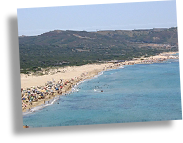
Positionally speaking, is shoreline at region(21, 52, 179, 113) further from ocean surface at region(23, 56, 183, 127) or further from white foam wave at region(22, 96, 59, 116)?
ocean surface at region(23, 56, 183, 127)

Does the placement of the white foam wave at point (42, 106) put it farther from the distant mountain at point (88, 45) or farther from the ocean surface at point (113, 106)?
the distant mountain at point (88, 45)

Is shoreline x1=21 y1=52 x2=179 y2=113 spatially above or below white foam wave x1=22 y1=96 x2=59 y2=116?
above

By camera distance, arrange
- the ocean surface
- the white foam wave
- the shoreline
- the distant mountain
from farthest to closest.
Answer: the distant mountain
the shoreline
the white foam wave
the ocean surface

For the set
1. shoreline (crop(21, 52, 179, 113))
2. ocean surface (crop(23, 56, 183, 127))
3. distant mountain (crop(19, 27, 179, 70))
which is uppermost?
distant mountain (crop(19, 27, 179, 70))

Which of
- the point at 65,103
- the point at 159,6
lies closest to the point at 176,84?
the point at 65,103

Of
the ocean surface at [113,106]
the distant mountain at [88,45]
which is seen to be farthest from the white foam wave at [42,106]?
the distant mountain at [88,45]

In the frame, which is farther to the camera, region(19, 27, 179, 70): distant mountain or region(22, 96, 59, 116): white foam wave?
region(19, 27, 179, 70): distant mountain

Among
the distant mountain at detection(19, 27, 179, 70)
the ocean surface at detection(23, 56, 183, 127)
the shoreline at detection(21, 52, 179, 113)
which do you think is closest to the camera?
the ocean surface at detection(23, 56, 183, 127)

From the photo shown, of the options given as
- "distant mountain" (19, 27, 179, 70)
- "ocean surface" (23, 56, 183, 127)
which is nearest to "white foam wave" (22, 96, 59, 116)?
"ocean surface" (23, 56, 183, 127)
